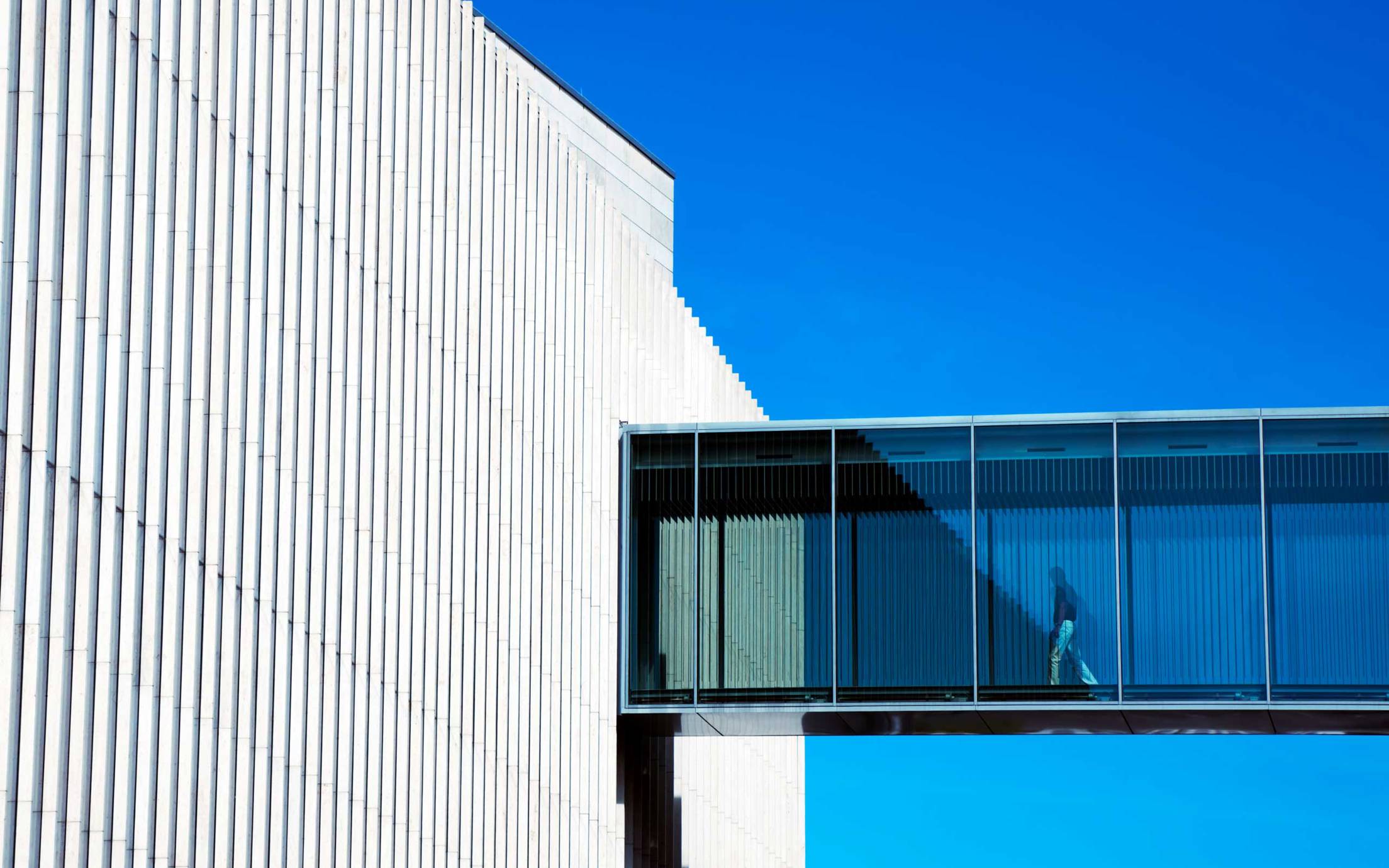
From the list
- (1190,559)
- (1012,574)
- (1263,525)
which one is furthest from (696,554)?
(1263,525)

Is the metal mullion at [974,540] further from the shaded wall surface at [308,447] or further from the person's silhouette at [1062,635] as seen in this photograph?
the shaded wall surface at [308,447]

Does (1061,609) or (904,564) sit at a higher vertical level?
(904,564)

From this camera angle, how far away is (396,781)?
2084 centimetres

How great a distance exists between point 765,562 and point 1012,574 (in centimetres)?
302

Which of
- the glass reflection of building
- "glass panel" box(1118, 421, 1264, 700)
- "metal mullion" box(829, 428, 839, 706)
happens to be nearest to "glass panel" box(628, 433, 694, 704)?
the glass reflection of building

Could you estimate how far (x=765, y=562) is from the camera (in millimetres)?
27469

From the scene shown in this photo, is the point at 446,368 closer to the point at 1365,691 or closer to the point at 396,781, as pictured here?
the point at 396,781

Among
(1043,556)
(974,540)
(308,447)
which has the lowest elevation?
(1043,556)

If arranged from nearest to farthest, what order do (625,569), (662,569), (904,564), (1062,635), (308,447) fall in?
(308,447), (1062,635), (904,564), (625,569), (662,569)

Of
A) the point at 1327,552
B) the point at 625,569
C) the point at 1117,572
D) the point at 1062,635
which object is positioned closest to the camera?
the point at 1327,552

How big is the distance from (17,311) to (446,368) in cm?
832

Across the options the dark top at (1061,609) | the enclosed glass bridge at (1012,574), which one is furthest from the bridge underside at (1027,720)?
the dark top at (1061,609)

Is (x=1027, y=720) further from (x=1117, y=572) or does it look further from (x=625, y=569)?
(x=625, y=569)

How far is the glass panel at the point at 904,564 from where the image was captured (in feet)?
88.3
